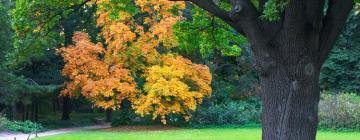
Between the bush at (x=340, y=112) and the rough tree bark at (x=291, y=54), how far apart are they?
16.6 metres

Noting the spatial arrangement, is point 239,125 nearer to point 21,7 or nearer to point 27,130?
point 27,130

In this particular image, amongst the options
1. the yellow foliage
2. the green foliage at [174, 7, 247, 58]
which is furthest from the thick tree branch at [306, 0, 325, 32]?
the yellow foliage

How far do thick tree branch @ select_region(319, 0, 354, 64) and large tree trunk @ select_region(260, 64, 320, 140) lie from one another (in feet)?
1.05

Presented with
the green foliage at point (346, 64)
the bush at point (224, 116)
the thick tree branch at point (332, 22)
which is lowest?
the bush at point (224, 116)

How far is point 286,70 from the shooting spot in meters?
5.91

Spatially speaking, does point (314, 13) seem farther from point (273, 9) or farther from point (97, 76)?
A: point (97, 76)

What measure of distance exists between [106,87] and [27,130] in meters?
4.14

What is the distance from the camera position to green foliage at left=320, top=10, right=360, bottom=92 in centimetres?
→ 3077

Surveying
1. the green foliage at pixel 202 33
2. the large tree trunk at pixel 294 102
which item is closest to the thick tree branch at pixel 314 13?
the large tree trunk at pixel 294 102

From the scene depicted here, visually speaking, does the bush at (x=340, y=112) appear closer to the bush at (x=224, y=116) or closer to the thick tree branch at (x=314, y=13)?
the bush at (x=224, y=116)

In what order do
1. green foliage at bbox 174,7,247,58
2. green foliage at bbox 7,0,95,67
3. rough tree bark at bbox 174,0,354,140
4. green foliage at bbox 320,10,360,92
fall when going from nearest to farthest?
rough tree bark at bbox 174,0,354,140
green foliage at bbox 7,0,95,67
green foliage at bbox 174,7,247,58
green foliage at bbox 320,10,360,92

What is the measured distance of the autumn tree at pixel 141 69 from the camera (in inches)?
927

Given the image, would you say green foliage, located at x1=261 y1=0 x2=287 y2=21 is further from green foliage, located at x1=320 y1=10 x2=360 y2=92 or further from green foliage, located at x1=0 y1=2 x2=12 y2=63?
green foliage, located at x1=320 y1=10 x2=360 y2=92

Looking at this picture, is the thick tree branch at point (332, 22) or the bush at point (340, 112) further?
the bush at point (340, 112)
